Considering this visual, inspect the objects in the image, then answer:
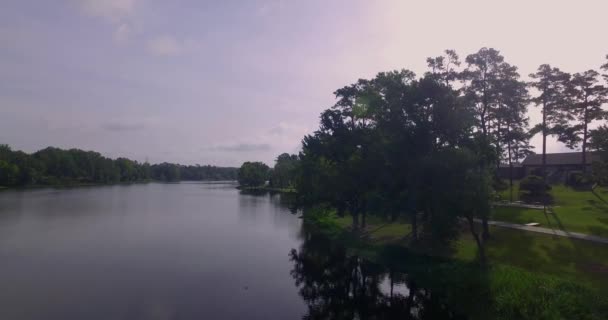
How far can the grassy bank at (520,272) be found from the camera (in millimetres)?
16500

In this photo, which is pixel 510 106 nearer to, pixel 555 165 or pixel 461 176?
pixel 461 176

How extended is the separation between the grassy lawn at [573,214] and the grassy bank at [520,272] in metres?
3.54

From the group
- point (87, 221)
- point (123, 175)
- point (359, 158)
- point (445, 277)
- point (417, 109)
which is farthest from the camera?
point (123, 175)

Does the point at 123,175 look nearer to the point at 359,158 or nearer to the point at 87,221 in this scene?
the point at 87,221

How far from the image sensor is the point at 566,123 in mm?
40219

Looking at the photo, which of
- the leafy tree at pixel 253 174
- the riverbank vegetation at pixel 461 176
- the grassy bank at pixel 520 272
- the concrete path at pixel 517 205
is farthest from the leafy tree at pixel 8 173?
the concrete path at pixel 517 205

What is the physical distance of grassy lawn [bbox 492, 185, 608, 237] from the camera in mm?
26719

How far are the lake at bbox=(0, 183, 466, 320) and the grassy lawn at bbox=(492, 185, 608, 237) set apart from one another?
43.2 ft

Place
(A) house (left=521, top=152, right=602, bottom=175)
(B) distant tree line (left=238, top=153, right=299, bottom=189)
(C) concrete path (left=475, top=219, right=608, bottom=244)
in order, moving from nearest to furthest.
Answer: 1. (C) concrete path (left=475, top=219, right=608, bottom=244)
2. (A) house (left=521, top=152, right=602, bottom=175)
3. (B) distant tree line (left=238, top=153, right=299, bottom=189)

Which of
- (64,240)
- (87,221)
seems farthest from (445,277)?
(87,221)

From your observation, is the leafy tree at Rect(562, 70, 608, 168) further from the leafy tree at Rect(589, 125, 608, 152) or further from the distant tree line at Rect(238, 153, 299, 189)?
the distant tree line at Rect(238, 153, 299, 189)

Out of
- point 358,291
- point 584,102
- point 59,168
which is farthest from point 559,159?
point 59,168

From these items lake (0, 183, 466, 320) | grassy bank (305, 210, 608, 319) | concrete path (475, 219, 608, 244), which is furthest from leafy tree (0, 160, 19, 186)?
concrete path (475, 219, 608, 244)

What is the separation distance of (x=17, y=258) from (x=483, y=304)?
32.2 meters
